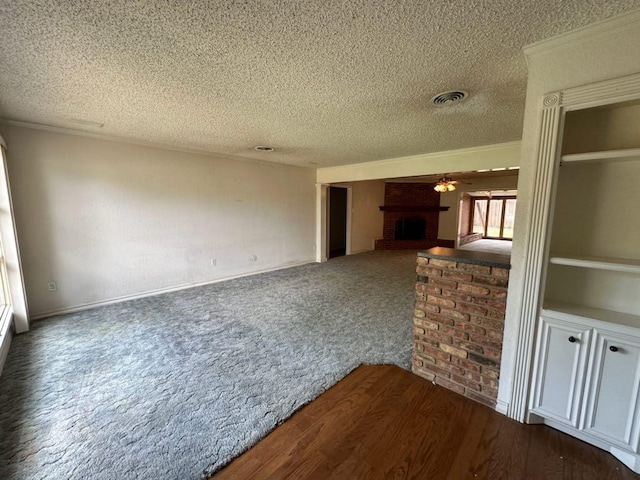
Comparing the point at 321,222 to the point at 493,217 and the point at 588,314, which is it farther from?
the point at 493,217

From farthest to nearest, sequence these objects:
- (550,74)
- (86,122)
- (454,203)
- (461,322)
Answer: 1. (454,203)
2. (86,122)
3. (461,322)
4. (550,74)

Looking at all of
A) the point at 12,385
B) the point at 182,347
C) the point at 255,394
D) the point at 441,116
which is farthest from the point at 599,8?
the point at 12,385

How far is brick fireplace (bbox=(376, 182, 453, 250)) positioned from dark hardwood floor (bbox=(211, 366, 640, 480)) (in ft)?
23.0

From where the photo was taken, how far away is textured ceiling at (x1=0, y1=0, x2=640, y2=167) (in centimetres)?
125

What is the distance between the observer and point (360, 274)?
213 inches

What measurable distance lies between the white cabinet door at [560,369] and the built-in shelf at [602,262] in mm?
340

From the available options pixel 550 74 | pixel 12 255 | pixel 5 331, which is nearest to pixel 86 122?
pixel 12 255

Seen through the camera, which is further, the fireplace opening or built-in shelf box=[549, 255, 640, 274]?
the fireplace opening

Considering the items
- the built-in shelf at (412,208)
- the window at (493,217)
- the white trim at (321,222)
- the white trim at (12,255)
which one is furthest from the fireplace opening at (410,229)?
the white trim at (12,255)

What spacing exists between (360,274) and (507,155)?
3080mm

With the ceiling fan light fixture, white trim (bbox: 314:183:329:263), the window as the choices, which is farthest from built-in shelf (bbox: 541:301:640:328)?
the window

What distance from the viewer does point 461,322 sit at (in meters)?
1.93

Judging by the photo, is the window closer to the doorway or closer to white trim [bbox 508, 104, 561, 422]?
the doorway

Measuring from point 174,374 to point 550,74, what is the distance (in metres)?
3.20
